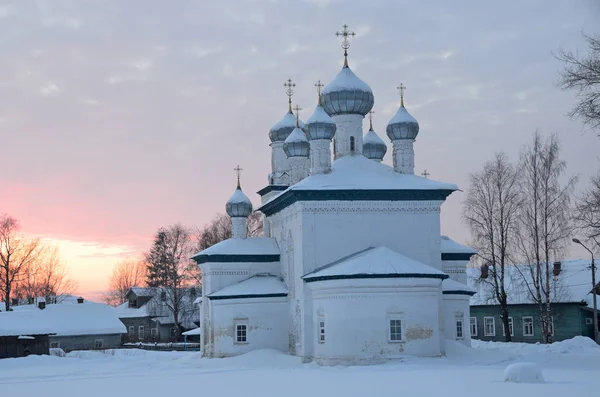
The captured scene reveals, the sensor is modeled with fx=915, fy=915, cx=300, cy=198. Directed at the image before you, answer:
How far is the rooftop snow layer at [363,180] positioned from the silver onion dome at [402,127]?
148 cm

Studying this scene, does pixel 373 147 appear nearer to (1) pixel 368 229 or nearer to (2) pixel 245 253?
(2) pixel 245 253

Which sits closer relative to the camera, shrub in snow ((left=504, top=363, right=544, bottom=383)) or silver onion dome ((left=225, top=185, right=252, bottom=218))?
shrub in snow ((left=504, top=363, right=544, bottom=383))

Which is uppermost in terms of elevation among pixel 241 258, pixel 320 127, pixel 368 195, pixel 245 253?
pixel 320 127

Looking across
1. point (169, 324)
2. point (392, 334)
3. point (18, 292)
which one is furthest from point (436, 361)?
point (18, 292)

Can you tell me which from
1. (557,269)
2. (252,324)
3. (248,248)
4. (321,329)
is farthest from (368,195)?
(557,269)

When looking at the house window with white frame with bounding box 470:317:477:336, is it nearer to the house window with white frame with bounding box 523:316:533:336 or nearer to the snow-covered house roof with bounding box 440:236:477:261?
the house window with white frame with bounding box 523:316:533:336

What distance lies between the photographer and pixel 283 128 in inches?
1684

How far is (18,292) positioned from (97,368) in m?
45.2

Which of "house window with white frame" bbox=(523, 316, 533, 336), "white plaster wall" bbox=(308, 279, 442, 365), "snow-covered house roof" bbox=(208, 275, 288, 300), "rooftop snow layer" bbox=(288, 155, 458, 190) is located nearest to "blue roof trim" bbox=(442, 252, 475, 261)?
"rooftop snow layer" bbox=(288, 155, 458, 190)

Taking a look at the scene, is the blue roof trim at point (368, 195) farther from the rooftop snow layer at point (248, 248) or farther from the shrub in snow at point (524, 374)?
the shrub in snow at point (524, 374)

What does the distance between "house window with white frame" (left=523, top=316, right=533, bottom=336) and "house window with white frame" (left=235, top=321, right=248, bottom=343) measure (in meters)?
16.7

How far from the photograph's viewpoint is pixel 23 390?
799 inches

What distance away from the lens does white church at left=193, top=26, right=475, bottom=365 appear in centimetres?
2703

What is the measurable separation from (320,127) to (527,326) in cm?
1858
